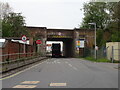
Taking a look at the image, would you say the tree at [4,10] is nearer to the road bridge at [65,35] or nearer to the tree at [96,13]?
the road bridge at [65,35]

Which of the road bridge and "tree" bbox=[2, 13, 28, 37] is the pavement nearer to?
"tree" bbox=[2, 13, 28, 37]

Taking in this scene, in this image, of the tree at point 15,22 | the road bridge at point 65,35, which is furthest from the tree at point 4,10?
the road bridge at point 65,35

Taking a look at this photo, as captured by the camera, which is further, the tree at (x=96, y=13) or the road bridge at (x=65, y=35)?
the tree at (x=96, y=13)

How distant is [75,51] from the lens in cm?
6444

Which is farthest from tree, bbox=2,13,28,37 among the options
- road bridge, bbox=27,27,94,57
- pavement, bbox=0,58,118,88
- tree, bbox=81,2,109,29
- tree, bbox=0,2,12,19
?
tree, bbox=81,2,109,29

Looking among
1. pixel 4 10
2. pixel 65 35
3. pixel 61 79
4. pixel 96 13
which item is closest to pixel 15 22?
pixel 4 10

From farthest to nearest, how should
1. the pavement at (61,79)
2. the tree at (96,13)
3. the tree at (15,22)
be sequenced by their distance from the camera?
the tree at (96,13) → the tree at (15,22) → the pavement at (61,79)

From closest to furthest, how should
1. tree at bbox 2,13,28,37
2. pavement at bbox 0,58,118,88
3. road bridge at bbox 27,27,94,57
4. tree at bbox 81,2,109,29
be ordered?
pavement at bbox 0,58,118,88
tree at bbox 2,13,28,37
road bridge at bbox 27,27,94,57
tree at bbox 81,2,109,29

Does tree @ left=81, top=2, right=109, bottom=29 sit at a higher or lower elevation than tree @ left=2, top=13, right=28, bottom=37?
higher

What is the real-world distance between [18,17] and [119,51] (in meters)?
21.0

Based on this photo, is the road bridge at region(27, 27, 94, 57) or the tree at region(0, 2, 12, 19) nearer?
the tree at region(0, 2, 12, 19)

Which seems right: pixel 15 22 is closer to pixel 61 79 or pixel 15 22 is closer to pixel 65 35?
pixel 65 35

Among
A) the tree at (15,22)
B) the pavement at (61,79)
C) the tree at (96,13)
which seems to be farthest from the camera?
the tree at (96,13)

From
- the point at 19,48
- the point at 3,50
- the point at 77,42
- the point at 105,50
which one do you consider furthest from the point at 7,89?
the point at 77,42
